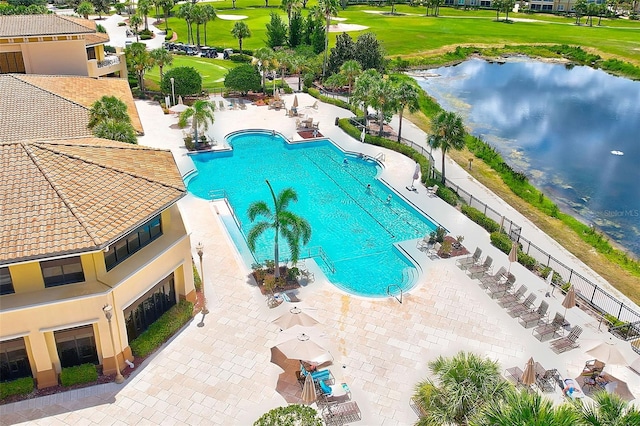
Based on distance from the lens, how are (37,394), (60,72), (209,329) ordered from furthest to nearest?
(60,72)
(209,329)
(37,394)

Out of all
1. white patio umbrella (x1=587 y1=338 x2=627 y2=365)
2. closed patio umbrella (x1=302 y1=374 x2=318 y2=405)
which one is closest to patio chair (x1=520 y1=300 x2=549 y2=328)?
white patio umbrella (x1=587 y1=338 x2=627 y2=365)

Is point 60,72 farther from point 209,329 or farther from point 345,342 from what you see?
point 345,342

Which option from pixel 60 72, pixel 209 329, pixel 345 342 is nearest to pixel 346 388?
pixel 345 342

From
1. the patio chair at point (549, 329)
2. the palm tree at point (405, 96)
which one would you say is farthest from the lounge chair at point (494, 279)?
the palm tree at point (405, 96)

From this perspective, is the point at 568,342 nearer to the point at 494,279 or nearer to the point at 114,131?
the point at 494,279

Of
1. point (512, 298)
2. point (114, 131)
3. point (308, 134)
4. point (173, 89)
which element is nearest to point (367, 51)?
A: point (308, 134)

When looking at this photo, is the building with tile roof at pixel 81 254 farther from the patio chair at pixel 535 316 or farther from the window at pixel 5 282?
the patio chair at pixel 535 316
